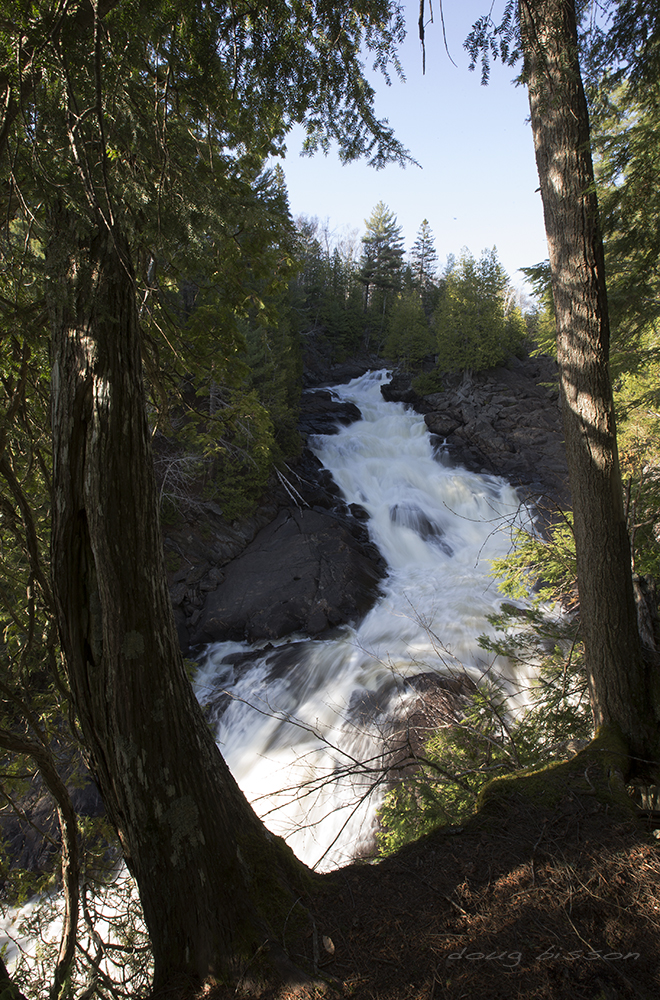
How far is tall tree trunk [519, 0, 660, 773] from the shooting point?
3258 mm

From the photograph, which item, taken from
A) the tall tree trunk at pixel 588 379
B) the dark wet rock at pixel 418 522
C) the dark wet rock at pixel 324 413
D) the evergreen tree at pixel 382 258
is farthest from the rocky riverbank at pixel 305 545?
the evergreen tree at pixel 382 258

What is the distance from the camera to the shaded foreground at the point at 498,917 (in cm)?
175

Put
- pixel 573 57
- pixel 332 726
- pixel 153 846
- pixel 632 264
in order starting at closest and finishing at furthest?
pixel 153 846, pixel 573 57, pixel 632 264, pixel 332 726

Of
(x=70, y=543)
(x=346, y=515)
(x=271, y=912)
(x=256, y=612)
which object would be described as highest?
(x=346, y=515)

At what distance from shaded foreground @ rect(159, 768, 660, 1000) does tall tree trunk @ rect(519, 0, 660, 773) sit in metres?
1.06

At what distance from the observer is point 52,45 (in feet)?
6.72

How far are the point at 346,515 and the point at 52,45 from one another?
47.0ft

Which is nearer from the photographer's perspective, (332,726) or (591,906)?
(591,906)

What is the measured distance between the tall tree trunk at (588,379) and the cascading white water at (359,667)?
1.17 m

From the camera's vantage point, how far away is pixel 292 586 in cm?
1238

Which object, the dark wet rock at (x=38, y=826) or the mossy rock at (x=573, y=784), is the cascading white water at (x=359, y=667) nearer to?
the mossy rock at (x=573, y=784)

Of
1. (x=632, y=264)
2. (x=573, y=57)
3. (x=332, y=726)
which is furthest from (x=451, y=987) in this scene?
(x=332, y=726)

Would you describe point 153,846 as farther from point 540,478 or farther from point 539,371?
point 539,371
